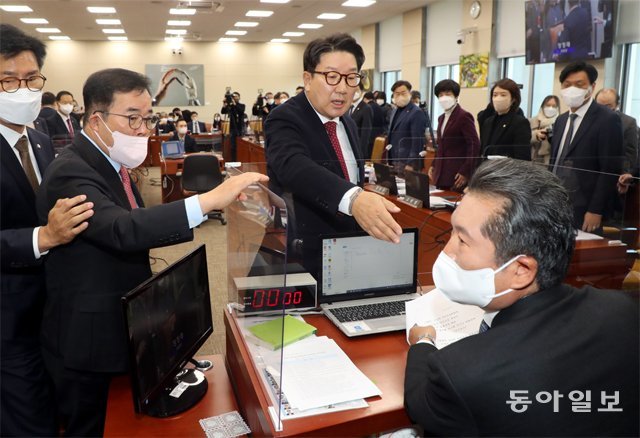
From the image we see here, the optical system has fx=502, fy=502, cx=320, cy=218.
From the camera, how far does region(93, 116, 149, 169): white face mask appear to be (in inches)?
65.0

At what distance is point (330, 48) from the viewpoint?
1.90m

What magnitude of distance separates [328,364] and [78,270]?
0.81 metres

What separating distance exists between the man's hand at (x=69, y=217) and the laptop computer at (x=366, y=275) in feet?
2.52

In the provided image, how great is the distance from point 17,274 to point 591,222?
287cm

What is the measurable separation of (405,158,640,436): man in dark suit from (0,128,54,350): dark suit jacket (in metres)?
1.35

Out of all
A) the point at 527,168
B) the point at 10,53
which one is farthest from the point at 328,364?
the point at 10,53

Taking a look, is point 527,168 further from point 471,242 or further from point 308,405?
point 308,405

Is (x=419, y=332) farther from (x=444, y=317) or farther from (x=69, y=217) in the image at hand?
(x=69, y=217)

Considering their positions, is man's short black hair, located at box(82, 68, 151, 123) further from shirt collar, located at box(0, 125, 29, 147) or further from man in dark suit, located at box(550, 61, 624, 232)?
man in dark suit, located at box(550, 61, 624, 232)

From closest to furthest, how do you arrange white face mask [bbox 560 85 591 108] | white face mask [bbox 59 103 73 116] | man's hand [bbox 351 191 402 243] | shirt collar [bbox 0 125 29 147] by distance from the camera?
man's hand [bbox 351 191 402 243]
shirt collar [bbox 0 125 29 147]
white face mask [bbox 560 85 591 108]
white face mask [bbox 59 103 73 116]

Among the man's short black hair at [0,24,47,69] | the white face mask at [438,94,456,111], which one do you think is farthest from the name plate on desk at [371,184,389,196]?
the man's short black hair at [0,24,47,69]

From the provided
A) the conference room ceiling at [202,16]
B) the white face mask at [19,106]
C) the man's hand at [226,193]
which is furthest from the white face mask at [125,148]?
the conference room ceiling at [202,16]

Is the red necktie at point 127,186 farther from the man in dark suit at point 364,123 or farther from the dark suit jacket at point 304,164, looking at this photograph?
the man in dark suit at point 364,123

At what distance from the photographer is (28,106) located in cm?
192
